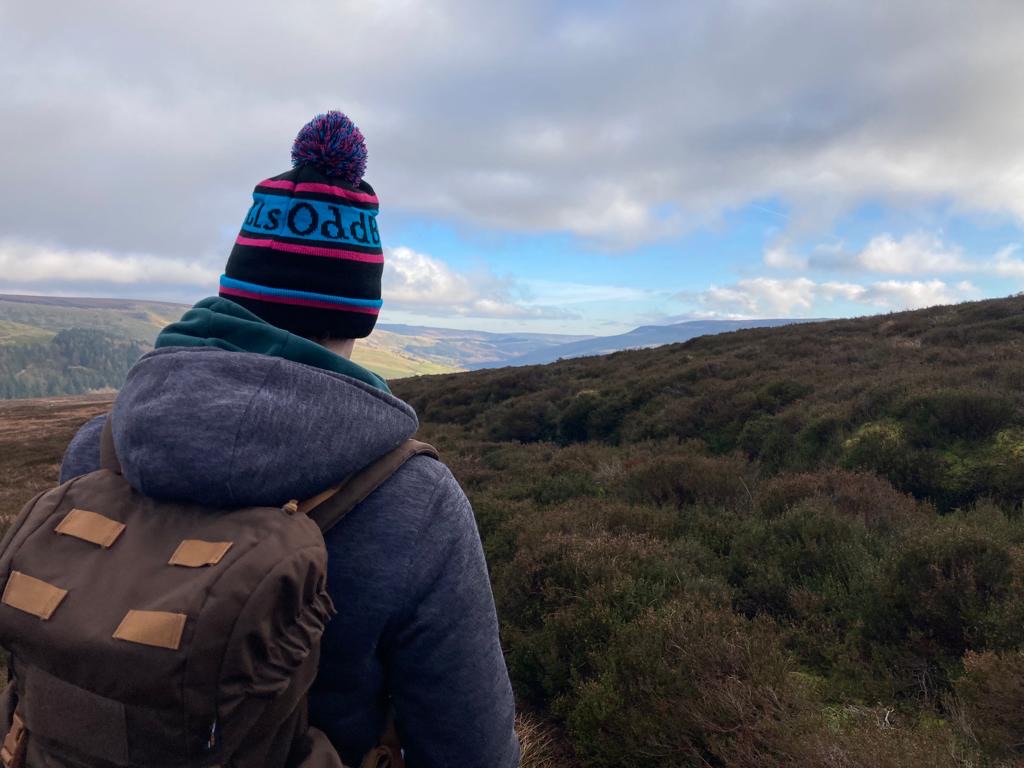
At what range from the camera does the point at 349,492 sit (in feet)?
4.14

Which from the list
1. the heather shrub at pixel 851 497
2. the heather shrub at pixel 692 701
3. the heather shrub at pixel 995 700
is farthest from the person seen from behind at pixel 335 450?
the heather shrub at pixel 851 497

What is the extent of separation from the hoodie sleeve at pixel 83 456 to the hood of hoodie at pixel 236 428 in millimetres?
482

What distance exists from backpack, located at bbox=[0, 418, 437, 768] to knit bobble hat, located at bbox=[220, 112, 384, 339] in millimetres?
561

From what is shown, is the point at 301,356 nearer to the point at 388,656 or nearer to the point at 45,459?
the point at 388,656

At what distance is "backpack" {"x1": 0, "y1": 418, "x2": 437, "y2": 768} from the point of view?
99cm

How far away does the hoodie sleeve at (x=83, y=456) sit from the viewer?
63.5 inches

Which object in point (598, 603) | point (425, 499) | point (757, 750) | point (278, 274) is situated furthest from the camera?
point (598, 603)

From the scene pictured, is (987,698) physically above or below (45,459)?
above

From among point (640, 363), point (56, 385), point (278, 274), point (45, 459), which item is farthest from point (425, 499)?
point (56, 385)

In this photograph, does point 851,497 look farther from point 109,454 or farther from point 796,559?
point 109,454

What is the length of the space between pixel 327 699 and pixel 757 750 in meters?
2.25

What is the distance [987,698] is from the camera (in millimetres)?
2787

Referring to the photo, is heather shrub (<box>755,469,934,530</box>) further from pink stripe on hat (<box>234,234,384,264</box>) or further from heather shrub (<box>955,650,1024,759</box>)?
pink stripe on hat (<box>234,234,384,264</box>)

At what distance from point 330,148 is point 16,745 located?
155 cm
